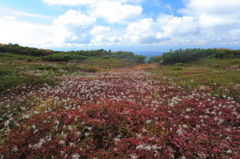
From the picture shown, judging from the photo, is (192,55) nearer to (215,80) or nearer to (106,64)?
(106,64)

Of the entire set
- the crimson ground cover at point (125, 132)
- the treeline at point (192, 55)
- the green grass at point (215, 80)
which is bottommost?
the crimson ground cover at point (125, 132)

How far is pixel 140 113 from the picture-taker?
24.2ft

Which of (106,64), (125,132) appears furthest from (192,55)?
(125,132)

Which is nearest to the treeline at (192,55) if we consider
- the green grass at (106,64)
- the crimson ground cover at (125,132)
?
the green grass at (106,64)

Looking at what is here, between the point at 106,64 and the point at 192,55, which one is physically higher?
the point at 192,55

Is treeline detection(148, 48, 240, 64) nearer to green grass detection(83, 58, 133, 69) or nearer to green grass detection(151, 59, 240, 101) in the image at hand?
green grass detection(83, 58, 133, 69)

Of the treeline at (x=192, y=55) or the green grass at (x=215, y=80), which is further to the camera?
the treeline at (x=192, y=55)

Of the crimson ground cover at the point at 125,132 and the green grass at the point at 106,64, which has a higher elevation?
the green grass at the point at 106,64

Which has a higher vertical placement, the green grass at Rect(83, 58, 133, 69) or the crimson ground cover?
the green grass at Rect(83, 58, 133, 69)

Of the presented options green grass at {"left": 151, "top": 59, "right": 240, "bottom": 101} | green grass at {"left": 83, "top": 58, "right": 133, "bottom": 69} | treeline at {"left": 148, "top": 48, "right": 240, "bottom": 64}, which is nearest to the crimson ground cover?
green grass at {"left": 151, "top": 59, "right": 240, "bottom": 101}

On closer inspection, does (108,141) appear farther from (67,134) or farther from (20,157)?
(20,157)

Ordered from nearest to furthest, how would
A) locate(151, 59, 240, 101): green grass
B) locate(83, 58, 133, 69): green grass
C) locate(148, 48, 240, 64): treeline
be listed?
locate(151, 59, 240, 101): green grass, locate(83, 58, 133, 69): green grass, locate(148, 48, 240, 64): treeline

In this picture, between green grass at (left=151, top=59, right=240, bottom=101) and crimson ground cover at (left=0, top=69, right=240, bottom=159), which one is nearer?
crimson ground cover at (left=0, top=69, right=240, bottom=159)

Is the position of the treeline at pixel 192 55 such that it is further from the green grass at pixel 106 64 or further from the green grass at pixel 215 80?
the green grass at pixel 215 80
